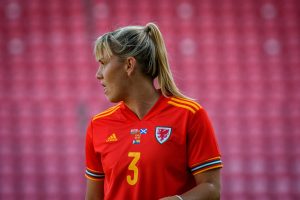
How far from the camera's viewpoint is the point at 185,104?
1922 mm

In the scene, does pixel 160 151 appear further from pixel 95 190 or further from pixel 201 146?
pixel 95 190

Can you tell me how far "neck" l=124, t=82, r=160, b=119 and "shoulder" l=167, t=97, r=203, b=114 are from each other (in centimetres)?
7

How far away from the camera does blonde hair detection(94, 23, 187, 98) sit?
196 centimetres

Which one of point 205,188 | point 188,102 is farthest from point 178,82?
point 205,188

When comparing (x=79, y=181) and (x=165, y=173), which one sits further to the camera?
(x=79, y=181)

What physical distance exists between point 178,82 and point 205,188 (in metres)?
4.54

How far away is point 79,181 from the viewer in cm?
633

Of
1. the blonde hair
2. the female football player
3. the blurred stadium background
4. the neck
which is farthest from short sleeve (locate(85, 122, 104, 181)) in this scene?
the blurred stadium background

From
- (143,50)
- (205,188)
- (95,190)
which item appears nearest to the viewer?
(205,188)

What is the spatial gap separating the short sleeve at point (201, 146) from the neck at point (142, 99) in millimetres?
183

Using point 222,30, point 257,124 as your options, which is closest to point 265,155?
point 257,124

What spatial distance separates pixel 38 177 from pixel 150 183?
4752mm

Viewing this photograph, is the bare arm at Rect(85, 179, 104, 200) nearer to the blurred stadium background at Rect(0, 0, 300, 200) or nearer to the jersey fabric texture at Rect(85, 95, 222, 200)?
the jersey fabric texture at Rect(85, 95, 222, 200)

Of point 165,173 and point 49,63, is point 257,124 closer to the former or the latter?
point 49,63
